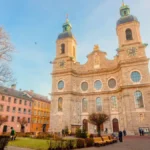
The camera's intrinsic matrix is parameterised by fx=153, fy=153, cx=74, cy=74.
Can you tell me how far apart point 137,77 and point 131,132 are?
1102 cm

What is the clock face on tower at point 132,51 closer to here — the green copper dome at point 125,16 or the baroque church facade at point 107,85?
the baroque church facade at point 107,85

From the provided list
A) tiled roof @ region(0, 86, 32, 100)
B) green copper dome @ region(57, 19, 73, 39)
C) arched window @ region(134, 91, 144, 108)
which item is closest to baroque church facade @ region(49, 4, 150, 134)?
arched window @ region(134, 91, 144, 108)

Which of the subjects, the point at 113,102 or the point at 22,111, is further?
the point at 22,111

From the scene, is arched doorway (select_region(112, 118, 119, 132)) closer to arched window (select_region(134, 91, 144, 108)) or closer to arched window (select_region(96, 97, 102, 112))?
arched window (select_region(96, 97, 102, 112))

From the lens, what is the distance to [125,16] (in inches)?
1528

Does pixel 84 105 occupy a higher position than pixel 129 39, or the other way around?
pixel 129 39

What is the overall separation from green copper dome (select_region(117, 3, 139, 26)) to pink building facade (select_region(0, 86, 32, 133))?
33.6 meters

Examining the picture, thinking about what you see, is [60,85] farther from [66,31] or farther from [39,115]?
[66,31]

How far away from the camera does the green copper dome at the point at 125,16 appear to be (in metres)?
37.3

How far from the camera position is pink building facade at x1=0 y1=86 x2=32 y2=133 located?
1510 inches

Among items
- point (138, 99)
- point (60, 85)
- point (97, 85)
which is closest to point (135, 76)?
point (138, 99)

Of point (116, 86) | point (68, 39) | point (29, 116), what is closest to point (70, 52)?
point (68, 39)

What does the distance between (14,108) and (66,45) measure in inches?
879

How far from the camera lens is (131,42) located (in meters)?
35.0
